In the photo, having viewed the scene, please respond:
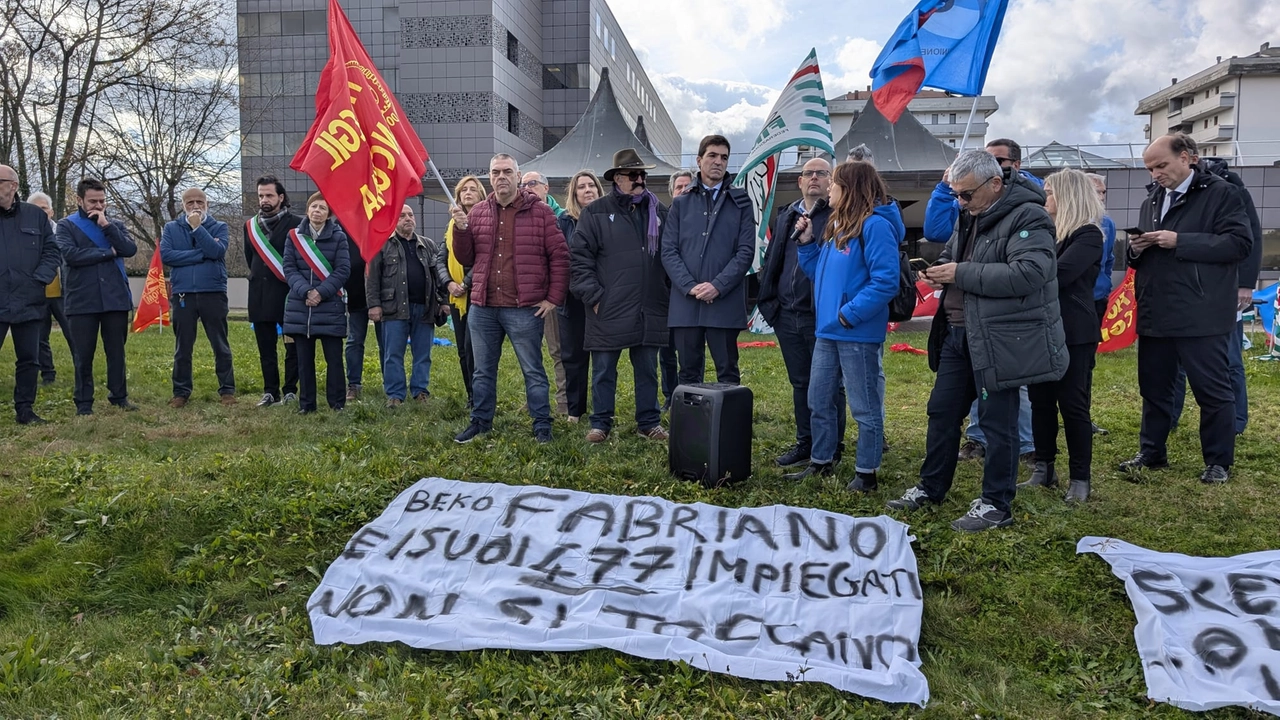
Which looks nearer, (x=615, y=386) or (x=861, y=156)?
(x=861, y=156)

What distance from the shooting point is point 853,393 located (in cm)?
521

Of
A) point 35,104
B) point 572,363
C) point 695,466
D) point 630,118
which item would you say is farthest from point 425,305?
point 630,118

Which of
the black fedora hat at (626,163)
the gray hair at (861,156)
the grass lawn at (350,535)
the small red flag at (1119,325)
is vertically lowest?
the grass lawn at (350,535)

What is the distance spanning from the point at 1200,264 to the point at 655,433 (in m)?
3.78

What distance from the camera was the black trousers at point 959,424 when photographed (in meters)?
4.56

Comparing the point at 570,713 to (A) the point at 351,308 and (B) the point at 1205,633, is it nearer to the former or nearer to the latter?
(B) the point at 1205,633

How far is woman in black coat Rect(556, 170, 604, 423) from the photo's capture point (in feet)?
24.1

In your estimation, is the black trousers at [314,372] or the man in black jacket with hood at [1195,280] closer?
the man in black jacket with hood at [1195,280]

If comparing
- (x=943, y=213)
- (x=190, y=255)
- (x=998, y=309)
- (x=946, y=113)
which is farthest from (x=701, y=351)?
(x=946, y=113)

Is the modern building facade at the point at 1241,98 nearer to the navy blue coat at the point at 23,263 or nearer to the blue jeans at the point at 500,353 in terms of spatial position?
the blue jeans at the point at 500,353

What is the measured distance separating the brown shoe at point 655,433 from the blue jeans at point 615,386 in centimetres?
2

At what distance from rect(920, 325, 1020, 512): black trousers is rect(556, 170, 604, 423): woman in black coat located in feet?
10.4

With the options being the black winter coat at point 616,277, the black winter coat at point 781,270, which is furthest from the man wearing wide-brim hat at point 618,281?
the black winter coat at point 781,270

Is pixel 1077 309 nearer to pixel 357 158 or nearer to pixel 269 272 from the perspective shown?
pixel 357 158
